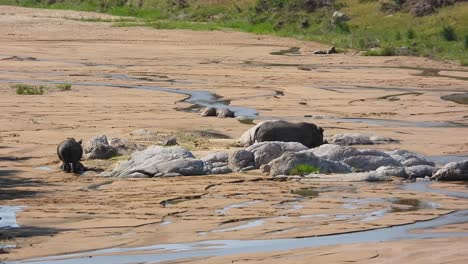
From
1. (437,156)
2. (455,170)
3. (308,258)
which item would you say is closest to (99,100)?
(437,156)

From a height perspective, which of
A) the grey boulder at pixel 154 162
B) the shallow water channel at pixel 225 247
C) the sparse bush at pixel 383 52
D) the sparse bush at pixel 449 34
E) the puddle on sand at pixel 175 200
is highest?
the shallow water channel at pixel 225 247

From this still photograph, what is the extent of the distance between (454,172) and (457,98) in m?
14.5

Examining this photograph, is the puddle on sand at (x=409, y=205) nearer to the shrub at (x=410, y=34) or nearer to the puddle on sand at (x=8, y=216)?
the puddle on sand at (x=8, y=216)

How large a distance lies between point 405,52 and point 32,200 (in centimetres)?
3001

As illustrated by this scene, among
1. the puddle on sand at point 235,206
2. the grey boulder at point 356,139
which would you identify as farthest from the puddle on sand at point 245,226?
the grey boulder at point 356,139

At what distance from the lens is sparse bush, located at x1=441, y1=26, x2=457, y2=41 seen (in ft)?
148

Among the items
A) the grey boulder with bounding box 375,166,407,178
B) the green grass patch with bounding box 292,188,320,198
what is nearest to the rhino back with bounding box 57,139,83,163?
the green grass patch with bounding box 292,188,320,198

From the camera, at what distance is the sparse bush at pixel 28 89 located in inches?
1248

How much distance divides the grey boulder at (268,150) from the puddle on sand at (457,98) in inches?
472

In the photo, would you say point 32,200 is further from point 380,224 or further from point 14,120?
point 14,120

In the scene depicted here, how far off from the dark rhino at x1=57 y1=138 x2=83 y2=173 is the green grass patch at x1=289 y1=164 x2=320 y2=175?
337 cm

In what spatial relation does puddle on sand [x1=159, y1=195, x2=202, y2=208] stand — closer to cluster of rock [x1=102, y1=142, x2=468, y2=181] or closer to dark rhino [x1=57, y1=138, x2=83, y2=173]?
cluster of rock [x1=102, y1=142, x2=468, y2=181]

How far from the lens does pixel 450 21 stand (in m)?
46.9

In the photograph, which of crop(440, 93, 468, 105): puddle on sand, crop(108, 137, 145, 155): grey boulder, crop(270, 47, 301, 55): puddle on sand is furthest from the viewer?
crop(270, 47, 301, 55): puddle on sand
